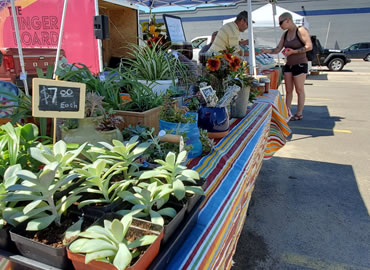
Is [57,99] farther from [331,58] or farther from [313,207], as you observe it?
[331,58]

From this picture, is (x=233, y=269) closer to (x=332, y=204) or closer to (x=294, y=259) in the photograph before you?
(x=294, y=259)

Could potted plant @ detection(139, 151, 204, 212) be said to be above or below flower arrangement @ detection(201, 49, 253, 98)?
below

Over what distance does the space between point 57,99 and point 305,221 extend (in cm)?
204

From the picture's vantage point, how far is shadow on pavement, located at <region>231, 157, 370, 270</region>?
1.80 m

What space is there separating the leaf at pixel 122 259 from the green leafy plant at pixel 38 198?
0.18 meters

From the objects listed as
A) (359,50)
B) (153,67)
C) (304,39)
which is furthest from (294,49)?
(359,50)

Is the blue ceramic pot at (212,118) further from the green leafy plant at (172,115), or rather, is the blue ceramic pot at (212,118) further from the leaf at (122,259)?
the leaf at (122,259)

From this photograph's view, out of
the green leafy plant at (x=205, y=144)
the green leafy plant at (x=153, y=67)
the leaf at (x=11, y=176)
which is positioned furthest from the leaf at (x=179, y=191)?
the green leafy plant at (x=153, y=67)

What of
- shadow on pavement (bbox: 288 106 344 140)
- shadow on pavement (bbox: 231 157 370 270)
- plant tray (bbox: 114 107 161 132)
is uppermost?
plant tray (bbox: 114 107 161 132)

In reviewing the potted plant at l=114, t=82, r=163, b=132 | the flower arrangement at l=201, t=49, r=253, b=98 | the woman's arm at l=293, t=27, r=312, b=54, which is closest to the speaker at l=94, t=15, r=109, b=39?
the flower arrangement at l=201, t=49, r=253, b=98

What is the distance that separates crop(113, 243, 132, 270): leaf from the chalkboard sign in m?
0.50

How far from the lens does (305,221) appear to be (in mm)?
2158

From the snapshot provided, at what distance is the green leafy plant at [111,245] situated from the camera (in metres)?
0.46

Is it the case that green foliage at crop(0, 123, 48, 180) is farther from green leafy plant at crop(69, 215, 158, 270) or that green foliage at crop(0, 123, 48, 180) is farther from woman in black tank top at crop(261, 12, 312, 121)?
woman in black tank top at crop(261, 12, 312, 121)
